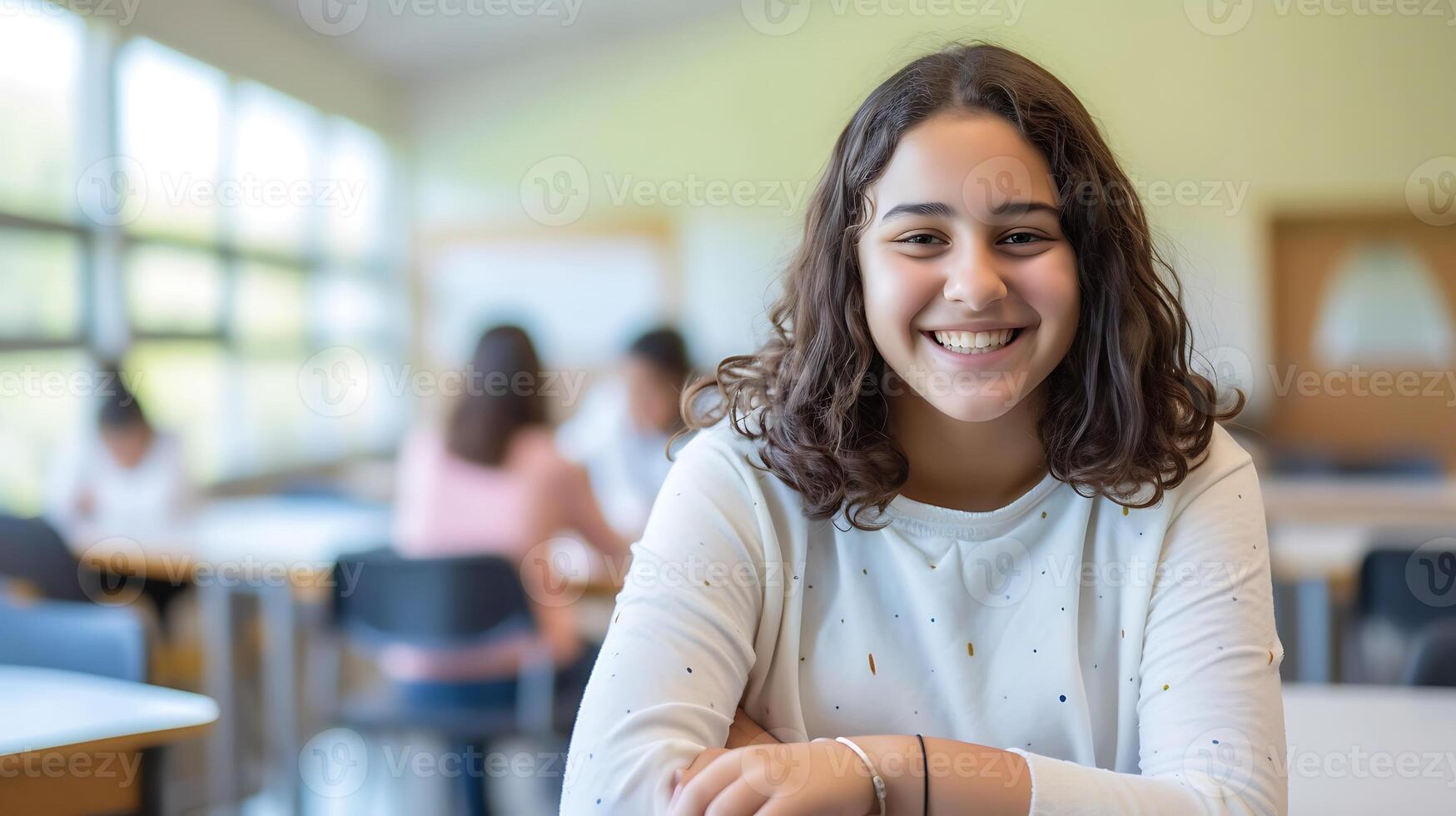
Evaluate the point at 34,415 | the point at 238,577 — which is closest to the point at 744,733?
the point at 238,577

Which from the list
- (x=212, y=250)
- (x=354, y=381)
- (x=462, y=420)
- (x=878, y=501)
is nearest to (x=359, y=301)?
(x=354, y=381)

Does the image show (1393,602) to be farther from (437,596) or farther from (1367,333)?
(1367,333)

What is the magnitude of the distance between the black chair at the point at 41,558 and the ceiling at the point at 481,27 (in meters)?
3.65

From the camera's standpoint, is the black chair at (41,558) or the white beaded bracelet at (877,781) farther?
the black chair at (41,558)

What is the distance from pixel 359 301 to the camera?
5988 mm

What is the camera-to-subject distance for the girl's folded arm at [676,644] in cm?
87

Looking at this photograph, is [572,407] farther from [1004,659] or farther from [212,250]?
[1004,659]

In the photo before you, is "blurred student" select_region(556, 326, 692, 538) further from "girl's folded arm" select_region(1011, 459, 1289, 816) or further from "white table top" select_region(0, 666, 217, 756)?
"girl's folded arm" select_region(1011, 459, 1289, 816)

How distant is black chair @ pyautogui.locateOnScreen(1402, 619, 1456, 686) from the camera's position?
53.1 inches

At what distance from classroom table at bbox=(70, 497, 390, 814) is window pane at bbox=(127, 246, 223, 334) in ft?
5.38
